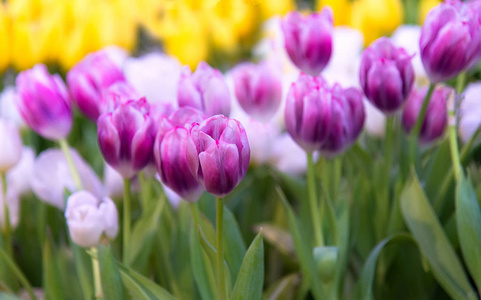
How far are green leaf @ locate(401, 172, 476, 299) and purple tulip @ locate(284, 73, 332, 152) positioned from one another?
0.38 ft

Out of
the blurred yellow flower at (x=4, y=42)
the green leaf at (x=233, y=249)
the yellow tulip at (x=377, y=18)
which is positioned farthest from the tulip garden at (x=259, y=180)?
the blurred yellow flower at (x=4, y=42)

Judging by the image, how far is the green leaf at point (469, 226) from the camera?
0.57 metres

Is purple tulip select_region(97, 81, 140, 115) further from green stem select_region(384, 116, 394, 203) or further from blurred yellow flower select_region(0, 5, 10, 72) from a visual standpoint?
blurred yellow flower select_region(0, 5, 10, 72)

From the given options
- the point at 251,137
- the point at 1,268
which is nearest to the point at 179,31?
the point at 251,137

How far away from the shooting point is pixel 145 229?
628 mm

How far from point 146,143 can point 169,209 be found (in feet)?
0.67

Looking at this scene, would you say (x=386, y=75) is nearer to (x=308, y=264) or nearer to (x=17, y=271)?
(x=308, y=264)

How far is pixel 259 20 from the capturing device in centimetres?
193

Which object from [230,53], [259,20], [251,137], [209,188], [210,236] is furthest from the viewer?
[259,20]

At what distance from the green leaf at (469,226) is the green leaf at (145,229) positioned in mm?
309

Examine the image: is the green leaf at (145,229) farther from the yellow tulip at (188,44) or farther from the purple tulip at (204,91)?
the yellow tulip at (188,44)

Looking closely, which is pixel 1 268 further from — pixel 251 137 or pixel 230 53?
pixel 230 53

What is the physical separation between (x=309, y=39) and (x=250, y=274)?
11.4 inches

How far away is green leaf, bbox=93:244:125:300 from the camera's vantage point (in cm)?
53
